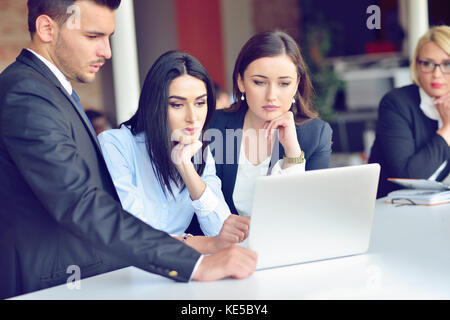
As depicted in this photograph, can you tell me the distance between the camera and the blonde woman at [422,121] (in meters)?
3.00

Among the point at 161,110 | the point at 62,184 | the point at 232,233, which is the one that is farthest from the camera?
the point at 161,110

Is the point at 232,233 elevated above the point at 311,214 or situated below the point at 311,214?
below

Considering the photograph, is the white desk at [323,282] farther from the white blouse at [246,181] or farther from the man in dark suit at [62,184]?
the white blouse at [246,181]

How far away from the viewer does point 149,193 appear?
2123 millimetres

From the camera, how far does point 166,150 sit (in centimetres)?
207

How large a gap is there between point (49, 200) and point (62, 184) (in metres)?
0.05

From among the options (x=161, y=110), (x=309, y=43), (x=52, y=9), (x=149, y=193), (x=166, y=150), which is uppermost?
(x=52, y=9)

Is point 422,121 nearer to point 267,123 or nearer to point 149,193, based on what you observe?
point 267,123

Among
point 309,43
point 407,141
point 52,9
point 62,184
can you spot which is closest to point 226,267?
point 62,184

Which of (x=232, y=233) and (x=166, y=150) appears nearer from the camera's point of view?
(x=232, y=233)

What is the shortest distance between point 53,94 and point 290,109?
4.30 ft

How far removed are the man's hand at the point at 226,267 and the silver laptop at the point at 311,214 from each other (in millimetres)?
51

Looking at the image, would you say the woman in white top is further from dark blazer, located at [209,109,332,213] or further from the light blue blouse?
dark blazer, located at [209,109,332,213]

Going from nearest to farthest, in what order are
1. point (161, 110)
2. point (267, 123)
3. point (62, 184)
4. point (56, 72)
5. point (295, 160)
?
point (62, 184), point (56, 72), point (161, 110), point (295, 160), point (267, 123)
